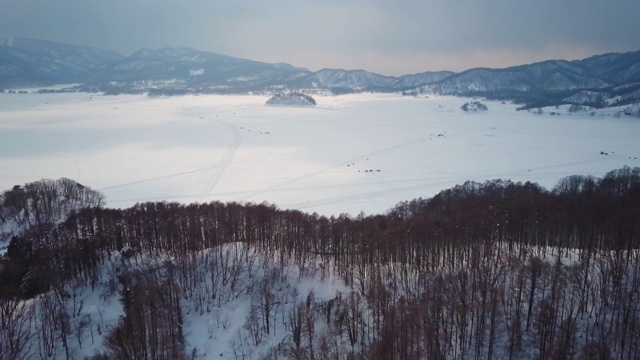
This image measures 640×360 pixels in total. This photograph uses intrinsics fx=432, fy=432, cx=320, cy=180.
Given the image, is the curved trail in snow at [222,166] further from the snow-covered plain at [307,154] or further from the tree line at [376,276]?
the tree line at [376,276]

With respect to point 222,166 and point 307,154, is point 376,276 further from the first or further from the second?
point 307,154

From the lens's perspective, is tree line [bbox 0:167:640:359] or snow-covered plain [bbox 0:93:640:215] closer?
tree line [bbox 0:167:640:359]

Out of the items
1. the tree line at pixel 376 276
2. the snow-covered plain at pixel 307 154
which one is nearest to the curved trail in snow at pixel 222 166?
the snow-covered plain at pixel 307 154

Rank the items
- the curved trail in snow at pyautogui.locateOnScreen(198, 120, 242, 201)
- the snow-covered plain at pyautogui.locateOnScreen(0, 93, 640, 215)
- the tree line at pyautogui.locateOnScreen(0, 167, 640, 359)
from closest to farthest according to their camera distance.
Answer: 1. the tree line at pyautogui.locateOnScreen(0, 167, 640, 359)
2. the curved trail in snow at pyautogui.locateOnScreen(198, 120, 242, 201)
3. the snow-covered plain at pyautogui.locateOnScreen(0, 93, 640, 215)

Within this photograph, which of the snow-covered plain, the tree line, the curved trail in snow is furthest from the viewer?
the snow-covered plain

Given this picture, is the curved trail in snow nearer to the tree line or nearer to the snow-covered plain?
the snow-covered plain

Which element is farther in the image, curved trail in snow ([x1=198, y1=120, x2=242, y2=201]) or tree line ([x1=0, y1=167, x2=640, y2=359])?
curved trail in snow ([x1=198, y1=120, x2=242, y2=201])

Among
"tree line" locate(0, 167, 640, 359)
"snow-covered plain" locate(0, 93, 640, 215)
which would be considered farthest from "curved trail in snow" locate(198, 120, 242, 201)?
"tree line" locate(0, 167, 640, 359)

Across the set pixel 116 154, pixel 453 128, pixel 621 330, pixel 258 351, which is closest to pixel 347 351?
pixel 258 351

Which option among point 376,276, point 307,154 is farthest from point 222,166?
point 376,276

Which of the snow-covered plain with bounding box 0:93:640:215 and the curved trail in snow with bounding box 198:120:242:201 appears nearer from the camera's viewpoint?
the curved trail in snow with bounding box 198:120:242:201
